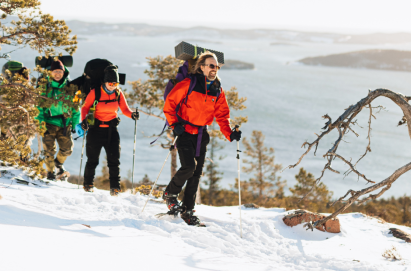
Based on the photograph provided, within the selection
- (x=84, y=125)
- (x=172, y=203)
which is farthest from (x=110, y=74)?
(x=172, y=203)

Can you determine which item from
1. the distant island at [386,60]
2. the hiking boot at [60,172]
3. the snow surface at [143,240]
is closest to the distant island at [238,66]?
the distant island at [386,60]

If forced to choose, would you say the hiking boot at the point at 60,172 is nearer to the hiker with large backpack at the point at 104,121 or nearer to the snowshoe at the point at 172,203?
the hiker with large backpack at the point at 104,121

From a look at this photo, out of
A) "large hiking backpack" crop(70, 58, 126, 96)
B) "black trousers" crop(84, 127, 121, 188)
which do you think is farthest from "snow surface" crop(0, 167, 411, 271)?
"large hiking backpack" crop(70, 58, 126, 96)

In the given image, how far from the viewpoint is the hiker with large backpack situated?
19.4 feet

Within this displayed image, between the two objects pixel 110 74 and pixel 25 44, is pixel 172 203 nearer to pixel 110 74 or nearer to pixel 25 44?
pixel 110 74

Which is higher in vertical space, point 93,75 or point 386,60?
point 386,60

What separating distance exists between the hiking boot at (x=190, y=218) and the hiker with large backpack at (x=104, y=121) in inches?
69.3

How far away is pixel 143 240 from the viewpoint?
3.85 m

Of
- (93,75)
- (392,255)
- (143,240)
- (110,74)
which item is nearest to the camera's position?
(143,240)

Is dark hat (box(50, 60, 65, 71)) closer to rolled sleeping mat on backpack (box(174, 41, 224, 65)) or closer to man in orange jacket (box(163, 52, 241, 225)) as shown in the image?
rolled sleeping mat on backpack (box(174, 41, 224, 65))

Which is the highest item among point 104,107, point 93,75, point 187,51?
point 187,51

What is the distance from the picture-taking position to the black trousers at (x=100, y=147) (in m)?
6.17

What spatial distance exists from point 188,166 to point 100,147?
2.26 meters

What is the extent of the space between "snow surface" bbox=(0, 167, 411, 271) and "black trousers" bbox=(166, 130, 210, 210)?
448mm
